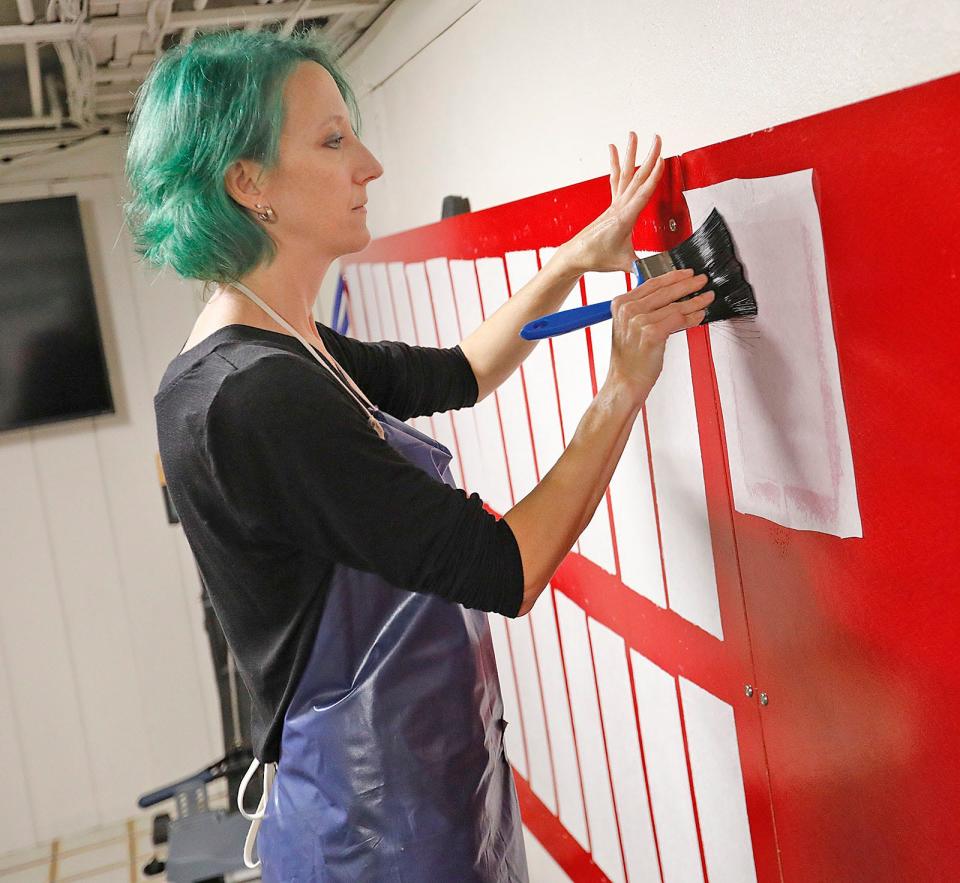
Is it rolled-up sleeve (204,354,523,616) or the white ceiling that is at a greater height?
the white ceiling

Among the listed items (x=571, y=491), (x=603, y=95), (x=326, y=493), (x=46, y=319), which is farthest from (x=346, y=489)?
(x=46, y=319)

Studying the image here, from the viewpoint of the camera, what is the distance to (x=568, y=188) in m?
1.46

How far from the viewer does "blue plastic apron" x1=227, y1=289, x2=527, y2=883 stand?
4.10 feet

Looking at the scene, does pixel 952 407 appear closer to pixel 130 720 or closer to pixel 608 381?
pixel 608 381

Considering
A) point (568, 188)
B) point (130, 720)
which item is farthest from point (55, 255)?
point (568, 188)

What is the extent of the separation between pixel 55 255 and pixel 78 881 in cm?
223

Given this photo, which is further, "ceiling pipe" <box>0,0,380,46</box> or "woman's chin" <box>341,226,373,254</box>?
"ceiling pipe" <box>0,0,380,46</box>

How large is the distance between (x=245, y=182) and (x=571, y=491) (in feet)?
1.68

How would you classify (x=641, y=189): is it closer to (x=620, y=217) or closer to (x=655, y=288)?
(x=620, y=217)

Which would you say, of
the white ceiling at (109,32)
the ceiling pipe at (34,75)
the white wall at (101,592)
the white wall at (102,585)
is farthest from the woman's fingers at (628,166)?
the white wall at (101,592)

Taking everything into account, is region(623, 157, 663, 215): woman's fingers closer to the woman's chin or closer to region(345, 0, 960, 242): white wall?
region(345, 0, 960, 242): white wall

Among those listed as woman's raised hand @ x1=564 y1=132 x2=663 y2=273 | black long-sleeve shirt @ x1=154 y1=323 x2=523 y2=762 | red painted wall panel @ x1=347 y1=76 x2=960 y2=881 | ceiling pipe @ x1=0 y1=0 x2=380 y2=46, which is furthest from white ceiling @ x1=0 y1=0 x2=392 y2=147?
red painted wall panel @ x1=347 y1=76 x2=960 y2=881

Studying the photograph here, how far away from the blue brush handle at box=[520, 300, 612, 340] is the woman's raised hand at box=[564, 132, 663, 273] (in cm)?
14

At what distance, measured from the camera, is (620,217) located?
1.24 meters
